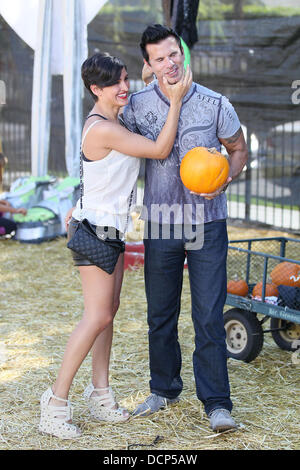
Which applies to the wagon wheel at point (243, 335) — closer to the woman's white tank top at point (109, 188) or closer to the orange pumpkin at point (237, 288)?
the orange pumpkin at point (237, 288)

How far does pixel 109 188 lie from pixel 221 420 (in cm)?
137

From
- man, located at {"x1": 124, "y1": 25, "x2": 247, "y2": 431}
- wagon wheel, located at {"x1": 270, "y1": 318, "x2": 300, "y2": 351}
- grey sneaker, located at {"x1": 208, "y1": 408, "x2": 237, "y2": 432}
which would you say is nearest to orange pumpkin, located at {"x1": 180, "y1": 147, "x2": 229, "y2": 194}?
man, located at {"x1": 124, "y1": 25, "x2": 247, "y2": 431}

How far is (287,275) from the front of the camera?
501 cm

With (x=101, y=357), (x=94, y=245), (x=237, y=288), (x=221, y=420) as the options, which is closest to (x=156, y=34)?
(x=94, y=245)

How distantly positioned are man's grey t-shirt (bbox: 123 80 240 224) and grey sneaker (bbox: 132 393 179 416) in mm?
1085

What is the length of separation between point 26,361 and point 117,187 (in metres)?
1.92

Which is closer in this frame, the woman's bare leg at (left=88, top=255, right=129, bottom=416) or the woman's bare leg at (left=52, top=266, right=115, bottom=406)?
the woman's bare leg at (left=52, top=266, right=115, bottom=406)

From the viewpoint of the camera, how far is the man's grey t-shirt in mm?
3592

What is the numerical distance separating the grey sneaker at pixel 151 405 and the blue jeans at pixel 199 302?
22cm

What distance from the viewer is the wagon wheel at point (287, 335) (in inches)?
201

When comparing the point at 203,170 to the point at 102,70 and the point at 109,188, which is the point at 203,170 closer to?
the point at 109,188

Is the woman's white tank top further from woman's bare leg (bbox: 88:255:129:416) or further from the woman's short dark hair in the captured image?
woman's bare leg (bbox: 88:255:129:416)
